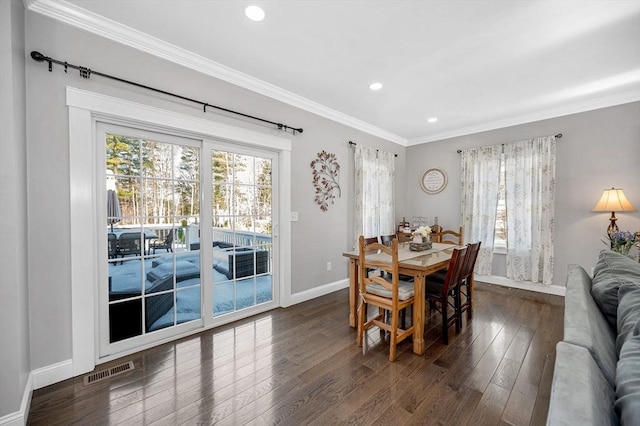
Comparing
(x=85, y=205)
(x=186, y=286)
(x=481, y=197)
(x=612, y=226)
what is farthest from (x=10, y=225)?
(x=612, y=226)

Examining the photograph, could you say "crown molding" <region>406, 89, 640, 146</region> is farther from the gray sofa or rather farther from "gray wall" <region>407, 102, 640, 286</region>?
the gray sofa

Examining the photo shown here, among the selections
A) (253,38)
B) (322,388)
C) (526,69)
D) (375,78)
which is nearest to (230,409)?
(322,388)

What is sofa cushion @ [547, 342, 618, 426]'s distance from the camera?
68 cm

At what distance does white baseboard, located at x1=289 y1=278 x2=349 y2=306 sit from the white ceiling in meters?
2.50

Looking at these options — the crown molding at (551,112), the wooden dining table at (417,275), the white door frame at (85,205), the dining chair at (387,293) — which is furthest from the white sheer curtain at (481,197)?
the white door frame at (85,205)

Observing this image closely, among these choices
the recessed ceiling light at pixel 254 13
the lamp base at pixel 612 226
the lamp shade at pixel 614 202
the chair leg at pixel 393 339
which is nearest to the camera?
the recessed ceiling light at pixel 254 13

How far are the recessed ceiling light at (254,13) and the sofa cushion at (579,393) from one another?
2546 millimetres

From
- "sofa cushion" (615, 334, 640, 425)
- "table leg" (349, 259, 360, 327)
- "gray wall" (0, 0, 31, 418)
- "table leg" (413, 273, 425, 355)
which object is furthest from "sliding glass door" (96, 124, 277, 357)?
"sofa cushion" (615, 334, 640, 425)

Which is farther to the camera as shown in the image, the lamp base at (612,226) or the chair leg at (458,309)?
the lamp base at (612,226)

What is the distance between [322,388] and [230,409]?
0.62 metres

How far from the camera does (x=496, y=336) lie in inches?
103

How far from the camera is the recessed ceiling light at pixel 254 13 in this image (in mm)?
1909

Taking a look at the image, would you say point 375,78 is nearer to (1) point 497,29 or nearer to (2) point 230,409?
(1) point 497,29

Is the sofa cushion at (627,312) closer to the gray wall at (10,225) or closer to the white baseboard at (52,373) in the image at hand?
the gray wall at (10,225)
